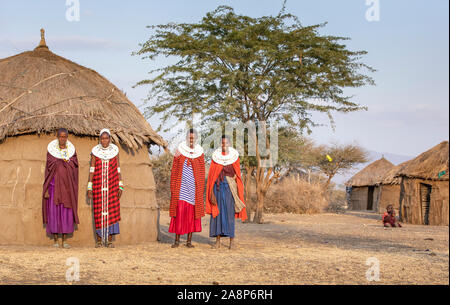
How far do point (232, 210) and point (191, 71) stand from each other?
7733 millimetres

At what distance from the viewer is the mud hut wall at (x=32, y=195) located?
8.26 m

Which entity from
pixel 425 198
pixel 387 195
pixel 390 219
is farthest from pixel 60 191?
pixel 387 195

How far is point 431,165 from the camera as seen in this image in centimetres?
1672

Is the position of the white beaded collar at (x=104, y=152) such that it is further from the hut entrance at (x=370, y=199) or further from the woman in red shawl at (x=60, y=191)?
the hut entrance at (x=370, y=199)

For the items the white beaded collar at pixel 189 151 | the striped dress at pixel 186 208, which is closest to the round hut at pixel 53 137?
the white beaded collar at pixel 189 151

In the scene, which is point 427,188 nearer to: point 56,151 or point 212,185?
point 212,185

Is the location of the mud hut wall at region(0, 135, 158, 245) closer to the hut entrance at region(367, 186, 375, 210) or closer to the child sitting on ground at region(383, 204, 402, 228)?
the child sitting on ground at region(383, 204, 402, 228)

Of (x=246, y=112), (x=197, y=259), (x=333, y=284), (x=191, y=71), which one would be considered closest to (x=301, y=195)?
(x=246, y=112)

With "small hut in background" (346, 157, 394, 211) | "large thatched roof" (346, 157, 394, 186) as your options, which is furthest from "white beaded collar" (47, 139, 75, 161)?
"large thatched roof" (346, 157, 394, 186)

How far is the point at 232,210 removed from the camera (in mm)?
8344

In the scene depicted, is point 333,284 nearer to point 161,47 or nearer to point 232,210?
point 232,210

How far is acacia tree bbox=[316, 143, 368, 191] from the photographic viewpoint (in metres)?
35.9

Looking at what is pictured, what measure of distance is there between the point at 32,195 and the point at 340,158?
29.7 meters

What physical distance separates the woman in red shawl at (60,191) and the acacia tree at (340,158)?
93.8 feet
